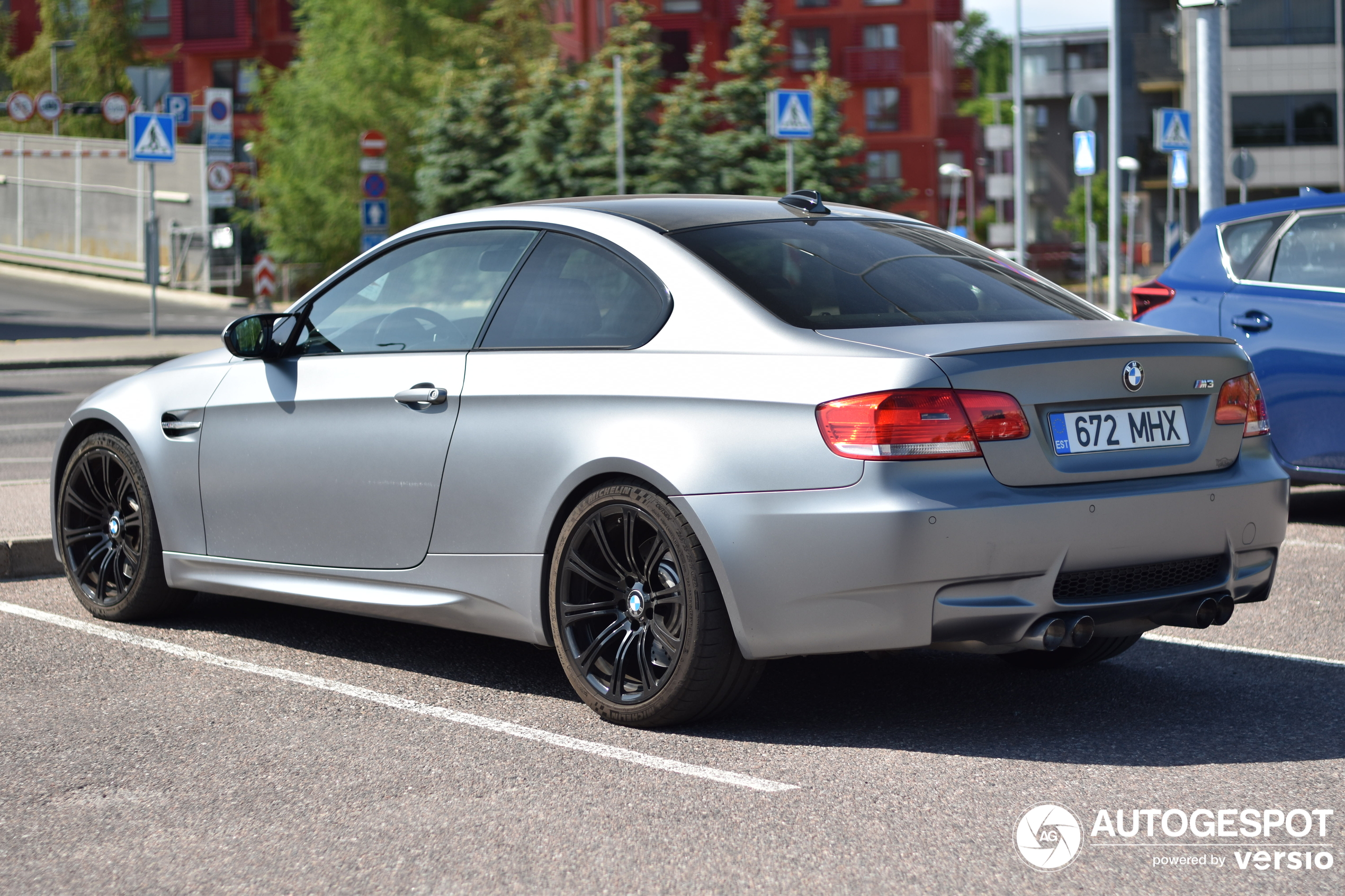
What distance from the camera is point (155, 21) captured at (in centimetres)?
6812

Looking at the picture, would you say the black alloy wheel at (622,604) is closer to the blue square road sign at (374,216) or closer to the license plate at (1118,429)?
the license plate at (1118,429)

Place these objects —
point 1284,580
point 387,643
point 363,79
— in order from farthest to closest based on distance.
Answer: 1. point 363,79
2. point 1284,580
3. point 387,643

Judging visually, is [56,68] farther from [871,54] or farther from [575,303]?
[575,303]

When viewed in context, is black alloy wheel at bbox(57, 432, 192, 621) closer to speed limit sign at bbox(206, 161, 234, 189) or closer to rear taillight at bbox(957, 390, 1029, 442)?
rear taillight at bbox(957, 390, 1029, 442)

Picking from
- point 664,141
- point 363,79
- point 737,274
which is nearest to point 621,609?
point 737,274

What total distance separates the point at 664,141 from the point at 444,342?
114 ft

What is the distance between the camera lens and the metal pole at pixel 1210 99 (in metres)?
13.8

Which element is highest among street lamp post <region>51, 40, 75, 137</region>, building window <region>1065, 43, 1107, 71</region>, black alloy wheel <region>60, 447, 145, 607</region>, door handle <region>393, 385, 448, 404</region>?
building window <region>1065, 43, 1107, 71</region>

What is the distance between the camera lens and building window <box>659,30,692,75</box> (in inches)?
2591

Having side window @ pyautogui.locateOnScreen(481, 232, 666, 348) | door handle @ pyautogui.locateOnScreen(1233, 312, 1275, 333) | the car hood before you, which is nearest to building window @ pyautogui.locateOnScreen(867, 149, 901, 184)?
door handle @ pyautogui.locateOnScreen(1233, 312, 1275, 333)

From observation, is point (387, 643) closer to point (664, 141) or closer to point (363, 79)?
point (664, 141)

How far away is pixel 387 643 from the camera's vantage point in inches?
245

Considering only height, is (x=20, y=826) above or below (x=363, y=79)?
below

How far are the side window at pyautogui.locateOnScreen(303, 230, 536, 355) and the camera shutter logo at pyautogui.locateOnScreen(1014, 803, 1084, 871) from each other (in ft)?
7.64
